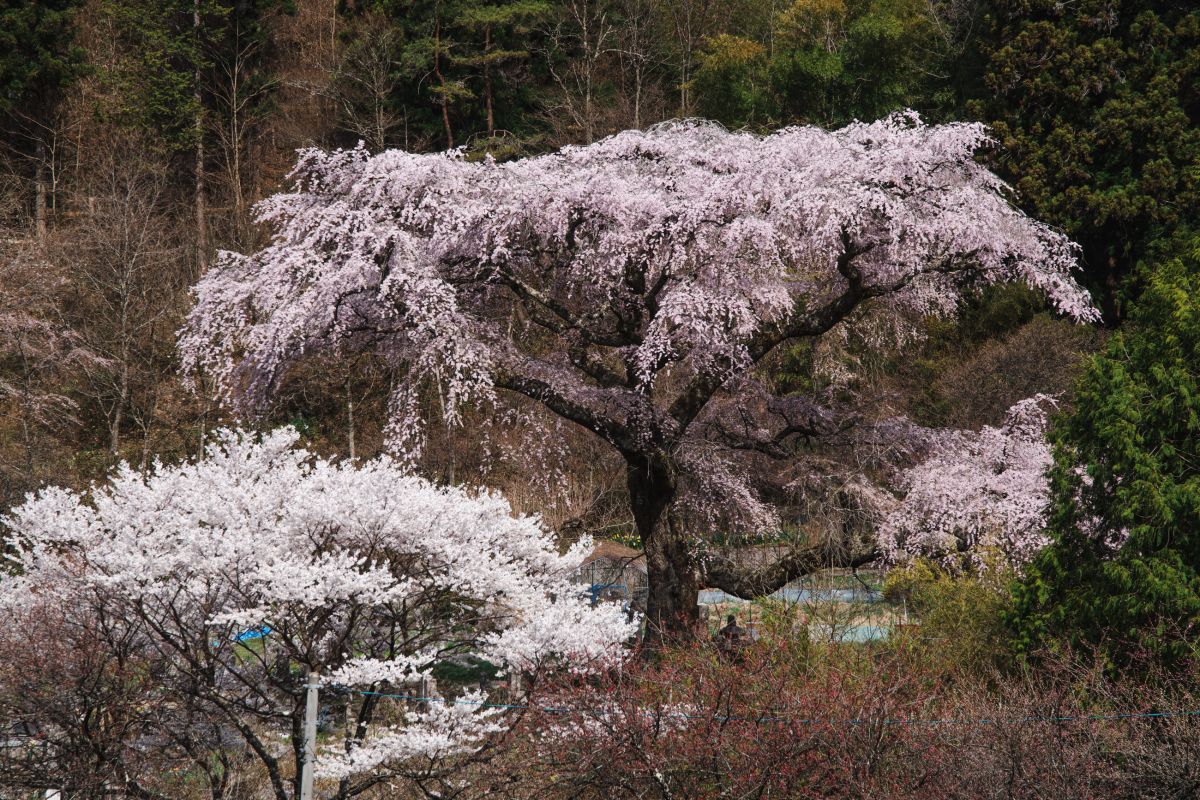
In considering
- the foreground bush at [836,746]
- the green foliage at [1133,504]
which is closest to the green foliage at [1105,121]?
the green foliage at [1133,504]

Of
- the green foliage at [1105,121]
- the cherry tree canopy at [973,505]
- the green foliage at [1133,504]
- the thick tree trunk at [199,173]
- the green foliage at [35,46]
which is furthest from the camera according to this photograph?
the thick tree trunk at [199,173]

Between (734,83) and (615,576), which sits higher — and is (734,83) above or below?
above

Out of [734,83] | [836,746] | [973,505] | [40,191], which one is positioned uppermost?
[734,83]

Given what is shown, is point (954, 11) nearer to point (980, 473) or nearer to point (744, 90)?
point (744, 90)

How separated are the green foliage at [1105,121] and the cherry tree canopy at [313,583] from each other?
46.5 feet

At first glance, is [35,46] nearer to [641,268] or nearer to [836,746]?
[641,268]

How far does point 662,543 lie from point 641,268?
2886 mm

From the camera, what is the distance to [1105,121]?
19.3 meters

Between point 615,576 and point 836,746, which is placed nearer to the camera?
point 836,746

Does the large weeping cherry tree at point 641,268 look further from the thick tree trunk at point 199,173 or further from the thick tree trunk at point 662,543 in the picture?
the thick tree trunk at point 199,173

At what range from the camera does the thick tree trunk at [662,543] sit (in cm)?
1220

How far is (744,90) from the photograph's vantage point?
88.3 ft

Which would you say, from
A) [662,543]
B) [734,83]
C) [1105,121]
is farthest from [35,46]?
[1105,121]

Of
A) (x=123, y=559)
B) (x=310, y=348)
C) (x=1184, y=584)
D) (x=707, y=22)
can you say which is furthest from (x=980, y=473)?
(x=707, y=22)
